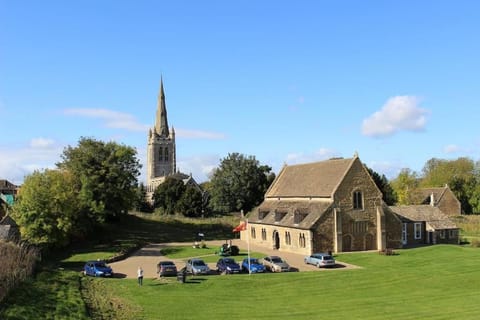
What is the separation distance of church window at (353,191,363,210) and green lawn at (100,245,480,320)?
10536mm

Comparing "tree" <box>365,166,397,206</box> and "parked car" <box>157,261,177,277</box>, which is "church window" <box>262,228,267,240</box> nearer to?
"parked car" <box>157,261,177,277</box>

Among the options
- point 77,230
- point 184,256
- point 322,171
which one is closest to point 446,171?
point 322,171

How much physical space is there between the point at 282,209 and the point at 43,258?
2773 cm

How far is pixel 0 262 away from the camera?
102 feet

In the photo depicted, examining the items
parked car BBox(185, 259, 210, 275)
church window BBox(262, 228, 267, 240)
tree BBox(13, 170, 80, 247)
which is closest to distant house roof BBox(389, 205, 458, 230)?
church window BBox(262, 228, 267, 240)

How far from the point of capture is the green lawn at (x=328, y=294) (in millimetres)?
29172

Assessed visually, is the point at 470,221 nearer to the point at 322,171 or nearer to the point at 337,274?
the point at 322,171

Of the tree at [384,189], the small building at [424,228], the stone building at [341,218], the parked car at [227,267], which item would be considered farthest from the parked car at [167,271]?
the tree at [384,189]

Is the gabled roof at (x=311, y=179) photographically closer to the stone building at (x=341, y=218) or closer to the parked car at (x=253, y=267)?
the stone building at (x=341, y=218)

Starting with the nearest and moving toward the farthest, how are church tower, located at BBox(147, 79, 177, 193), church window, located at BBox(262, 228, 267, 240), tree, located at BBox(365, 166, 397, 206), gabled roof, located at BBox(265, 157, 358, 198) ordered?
gabled roof, located at BBox(265, 157, 358, 198) < church window, located at BBox(262, 228, 267, 240) < tree, located at BBox(365, 166, 397, 206) < church tower, located at BBox(147, 79, 177, 193)

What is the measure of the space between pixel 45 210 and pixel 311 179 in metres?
30.4

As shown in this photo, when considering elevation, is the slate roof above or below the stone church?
below

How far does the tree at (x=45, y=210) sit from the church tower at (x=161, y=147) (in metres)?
114

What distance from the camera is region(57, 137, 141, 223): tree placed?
61156mm
